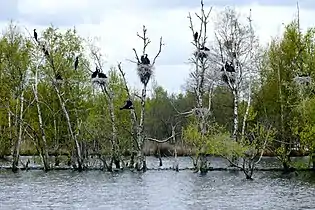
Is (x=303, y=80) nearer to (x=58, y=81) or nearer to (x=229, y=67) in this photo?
(x=229, y=67)

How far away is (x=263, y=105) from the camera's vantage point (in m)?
50.3

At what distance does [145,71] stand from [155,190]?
11743 millimetres

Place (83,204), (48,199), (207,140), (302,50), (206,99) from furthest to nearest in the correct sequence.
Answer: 1. (206,99)
2. (302,50)
3. (207,140)
4. (48,199)
5. (83,204)

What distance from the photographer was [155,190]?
3147 centimetres

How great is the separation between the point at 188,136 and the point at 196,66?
5629 millimetres

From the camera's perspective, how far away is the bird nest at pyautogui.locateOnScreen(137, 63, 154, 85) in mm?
41469

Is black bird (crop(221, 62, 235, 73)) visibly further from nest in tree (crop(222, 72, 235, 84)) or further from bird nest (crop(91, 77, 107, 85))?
bird nest (crop(91, 77, 107, 85))

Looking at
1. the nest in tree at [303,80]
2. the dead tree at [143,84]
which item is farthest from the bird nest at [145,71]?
the nest in tree at [303,80]

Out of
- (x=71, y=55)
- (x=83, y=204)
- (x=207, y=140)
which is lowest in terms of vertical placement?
(x=83, y=204)

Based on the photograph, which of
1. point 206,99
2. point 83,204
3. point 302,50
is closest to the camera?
point 83,204

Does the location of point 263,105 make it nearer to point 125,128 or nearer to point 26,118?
point 125,128

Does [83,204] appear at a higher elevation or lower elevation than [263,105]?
lower

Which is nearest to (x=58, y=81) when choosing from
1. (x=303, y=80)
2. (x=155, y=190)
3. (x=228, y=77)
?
(x=228, y=77)

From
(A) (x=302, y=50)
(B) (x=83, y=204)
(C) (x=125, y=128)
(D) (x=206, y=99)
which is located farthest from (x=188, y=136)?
(D) (x=206, y=99)
